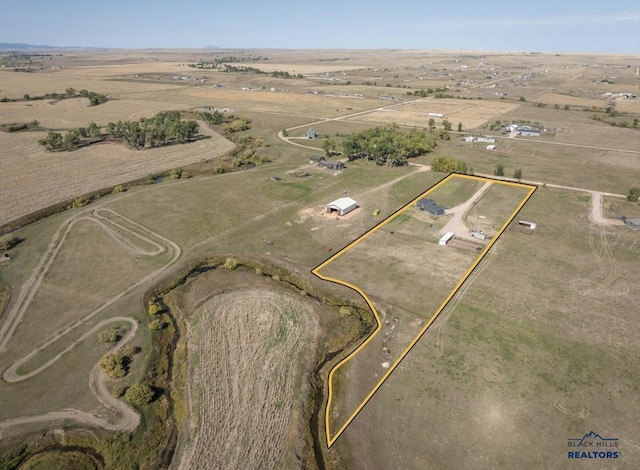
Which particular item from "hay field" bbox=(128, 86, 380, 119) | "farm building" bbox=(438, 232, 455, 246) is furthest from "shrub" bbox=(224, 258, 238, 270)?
"hay field" bbox=(128, 86, 380, 119)

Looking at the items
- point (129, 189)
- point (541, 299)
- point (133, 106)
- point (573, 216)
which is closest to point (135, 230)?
point (129, 189)

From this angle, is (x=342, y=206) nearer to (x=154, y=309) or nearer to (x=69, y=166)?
(x=154, y=309)

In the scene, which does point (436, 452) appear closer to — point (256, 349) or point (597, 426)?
point (597, 426)

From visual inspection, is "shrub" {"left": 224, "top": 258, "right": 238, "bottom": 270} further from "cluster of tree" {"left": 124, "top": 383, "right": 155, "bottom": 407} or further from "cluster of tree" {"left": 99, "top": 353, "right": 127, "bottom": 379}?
"cluster of tree" {"left": 124, "top": 383, "right": 155, "bottom": 407}

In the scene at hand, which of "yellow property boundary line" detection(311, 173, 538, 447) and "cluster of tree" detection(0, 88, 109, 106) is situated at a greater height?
"cluster of tree" detection(0, 88, 109, 106)

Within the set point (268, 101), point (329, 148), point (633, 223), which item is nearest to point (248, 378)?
point (633, 223)
